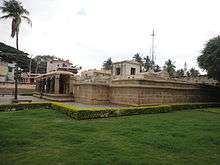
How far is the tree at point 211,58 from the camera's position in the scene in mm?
22141

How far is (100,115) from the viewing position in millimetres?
14008

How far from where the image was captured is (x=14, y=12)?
2114 cm

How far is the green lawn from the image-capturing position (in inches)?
242

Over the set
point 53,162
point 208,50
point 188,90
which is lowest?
point 53,162

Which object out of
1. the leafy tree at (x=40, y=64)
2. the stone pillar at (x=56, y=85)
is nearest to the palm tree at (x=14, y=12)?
the stone pillar at (x=56, y=85)

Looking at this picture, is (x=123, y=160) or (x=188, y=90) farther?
(x=188, y=90)

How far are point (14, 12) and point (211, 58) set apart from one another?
742 inches

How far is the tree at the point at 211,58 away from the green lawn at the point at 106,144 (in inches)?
509

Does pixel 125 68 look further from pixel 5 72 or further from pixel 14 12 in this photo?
pixel 5 72

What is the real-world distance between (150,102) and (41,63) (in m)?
63.9

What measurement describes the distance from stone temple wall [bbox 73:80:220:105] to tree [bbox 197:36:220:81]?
1.95 meters

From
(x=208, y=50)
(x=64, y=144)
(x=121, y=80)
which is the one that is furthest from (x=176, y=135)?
(x=208, y=50)

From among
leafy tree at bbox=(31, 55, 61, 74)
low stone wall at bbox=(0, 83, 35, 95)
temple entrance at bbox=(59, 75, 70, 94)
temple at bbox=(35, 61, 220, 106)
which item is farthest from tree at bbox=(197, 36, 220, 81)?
leafy tree at bbox=(31, 55, 61, 74)

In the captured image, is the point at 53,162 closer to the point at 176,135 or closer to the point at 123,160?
→ the point at 123,160
